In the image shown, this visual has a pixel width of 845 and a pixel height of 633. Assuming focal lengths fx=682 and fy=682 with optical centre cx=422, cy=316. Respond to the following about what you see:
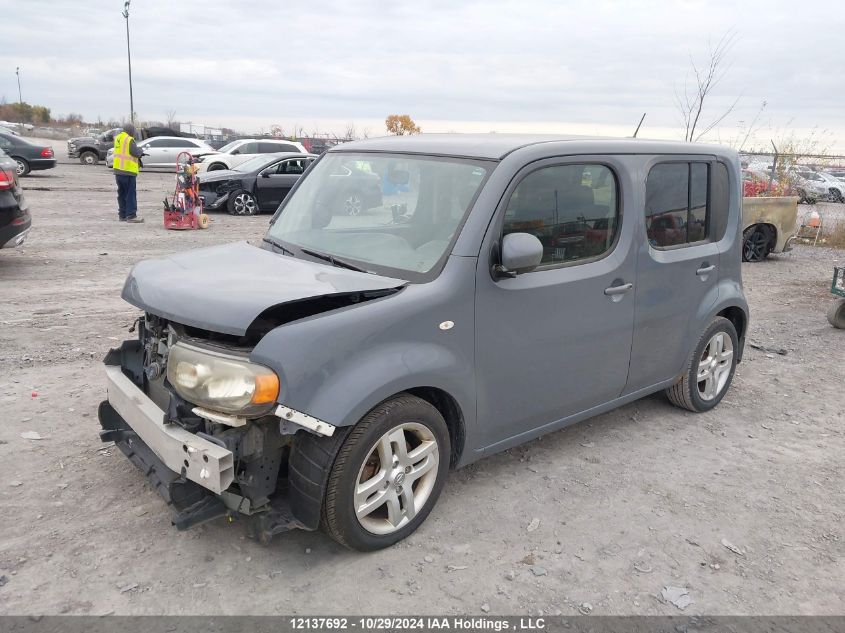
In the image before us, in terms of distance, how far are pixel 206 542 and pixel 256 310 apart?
1.29 m

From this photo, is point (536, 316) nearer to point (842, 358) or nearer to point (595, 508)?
point (595, 508)

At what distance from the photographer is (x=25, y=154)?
22.3 m

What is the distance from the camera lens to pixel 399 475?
324 centimetres

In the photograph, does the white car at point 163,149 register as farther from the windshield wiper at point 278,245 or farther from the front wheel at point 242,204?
the windshield wiper at point 278,245

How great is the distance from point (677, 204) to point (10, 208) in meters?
7.92

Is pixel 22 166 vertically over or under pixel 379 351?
over

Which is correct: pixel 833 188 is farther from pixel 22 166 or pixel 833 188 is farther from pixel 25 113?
pixel 25 113

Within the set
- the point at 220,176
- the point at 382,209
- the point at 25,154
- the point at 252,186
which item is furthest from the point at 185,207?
the point at 25,154

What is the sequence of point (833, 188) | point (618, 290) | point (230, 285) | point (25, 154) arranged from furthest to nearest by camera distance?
point (833, 188) → point (25, 154) → point (618, 290) → point (230, 285)

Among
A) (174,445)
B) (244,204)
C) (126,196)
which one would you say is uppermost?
(126,196)

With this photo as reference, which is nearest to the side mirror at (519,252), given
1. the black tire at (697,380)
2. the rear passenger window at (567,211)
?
the rear passenger window at (567,211)

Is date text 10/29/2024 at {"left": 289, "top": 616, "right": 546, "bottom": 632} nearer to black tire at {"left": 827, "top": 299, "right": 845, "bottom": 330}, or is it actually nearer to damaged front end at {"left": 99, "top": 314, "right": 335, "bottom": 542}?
damaged front end at {"left": 99, "top": 314, "right": 335, "bottom": 542}

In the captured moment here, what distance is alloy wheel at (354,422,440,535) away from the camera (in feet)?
10.3

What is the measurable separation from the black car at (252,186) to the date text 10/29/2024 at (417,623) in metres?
14.7
